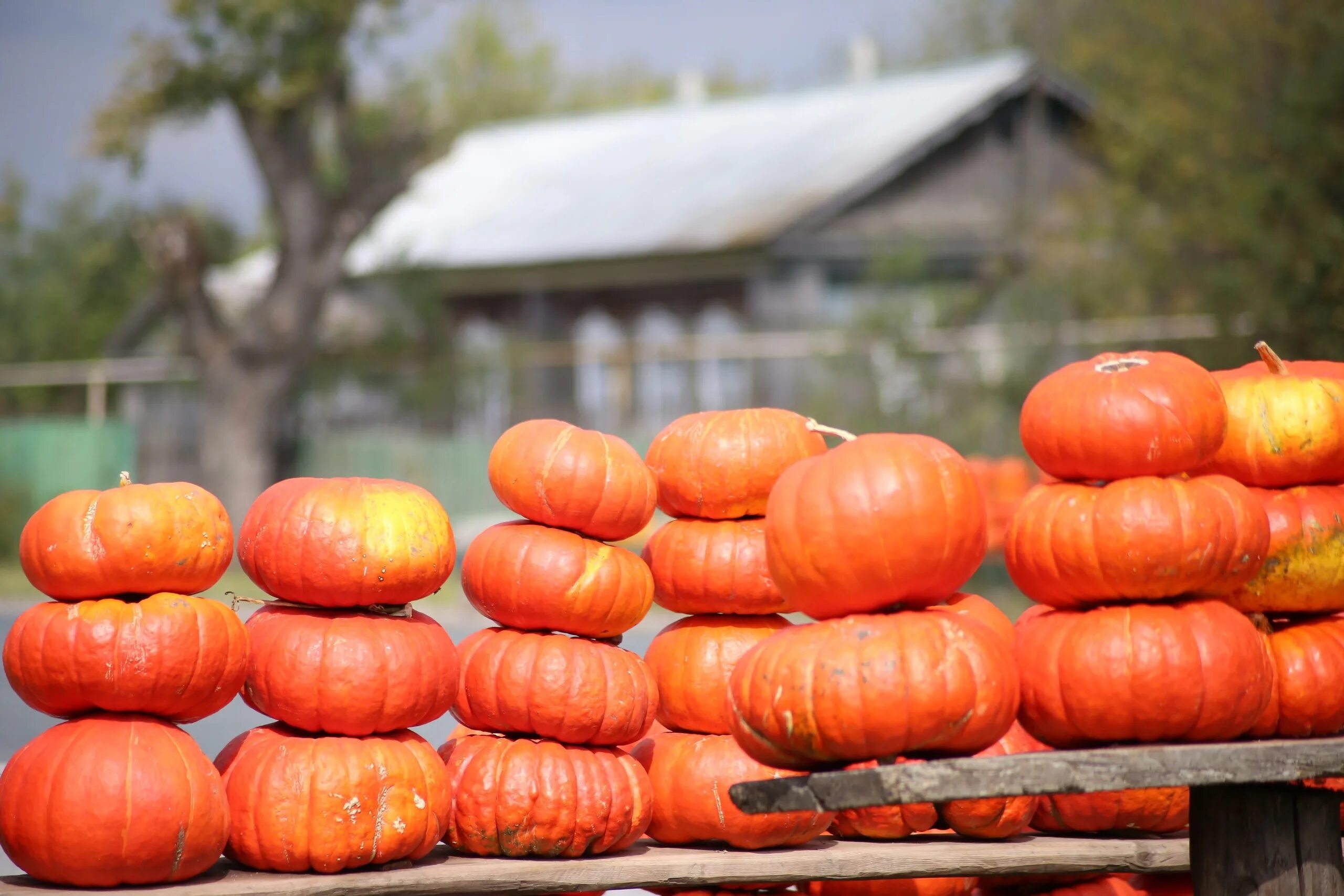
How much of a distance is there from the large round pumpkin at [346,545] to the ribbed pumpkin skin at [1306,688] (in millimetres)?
2086

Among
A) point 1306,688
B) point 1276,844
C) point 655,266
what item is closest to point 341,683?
point 1276,844

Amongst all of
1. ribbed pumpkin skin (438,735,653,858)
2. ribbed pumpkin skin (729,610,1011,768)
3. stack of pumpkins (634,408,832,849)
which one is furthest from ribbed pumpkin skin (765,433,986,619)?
ribbed pumpkin skin (438,735,653,858)

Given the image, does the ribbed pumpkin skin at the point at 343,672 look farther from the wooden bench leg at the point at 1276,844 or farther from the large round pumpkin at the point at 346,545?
the wooden bench leg at the point at 1276,844

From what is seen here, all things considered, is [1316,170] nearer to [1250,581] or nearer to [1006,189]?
[1250,581]

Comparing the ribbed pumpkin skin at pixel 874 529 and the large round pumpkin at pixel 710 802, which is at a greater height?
the ribbed pumpkin skin at pixel 874 529

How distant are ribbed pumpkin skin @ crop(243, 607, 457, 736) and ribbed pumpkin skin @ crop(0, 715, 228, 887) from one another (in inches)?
11.0

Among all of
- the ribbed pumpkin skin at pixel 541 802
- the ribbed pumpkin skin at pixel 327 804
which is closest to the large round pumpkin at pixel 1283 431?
the ribbed pumpkin skin at pixel 541 802

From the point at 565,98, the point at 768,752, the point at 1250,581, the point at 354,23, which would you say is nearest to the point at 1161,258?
the point at 354,23

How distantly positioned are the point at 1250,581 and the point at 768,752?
1.40m

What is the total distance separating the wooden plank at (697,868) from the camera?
327cm

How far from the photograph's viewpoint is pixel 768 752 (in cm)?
308

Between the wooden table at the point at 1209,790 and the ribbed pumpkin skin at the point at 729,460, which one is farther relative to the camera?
the ribbed pumpkin skin at the point at 729,460

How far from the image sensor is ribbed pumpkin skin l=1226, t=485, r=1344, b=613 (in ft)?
11.9

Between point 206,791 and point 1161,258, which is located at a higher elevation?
point 1161,258
